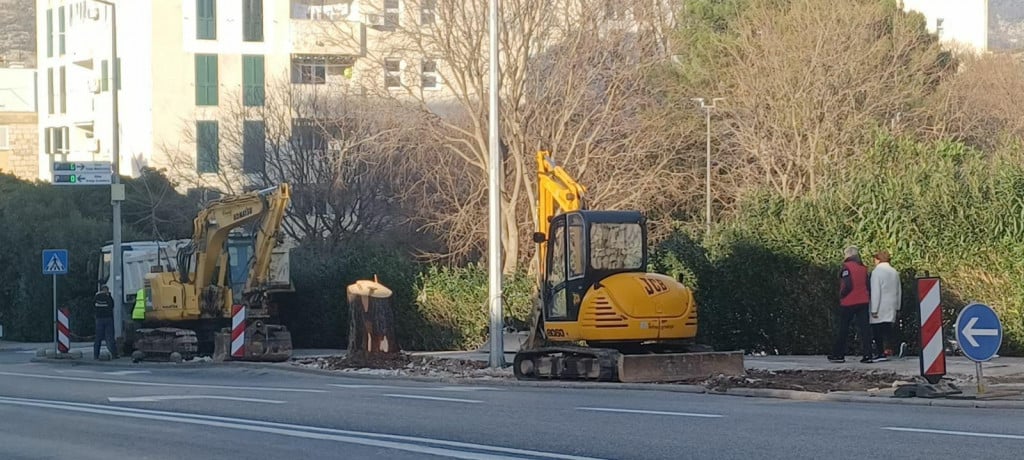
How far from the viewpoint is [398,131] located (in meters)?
37.2

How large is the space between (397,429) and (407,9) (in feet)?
81.1

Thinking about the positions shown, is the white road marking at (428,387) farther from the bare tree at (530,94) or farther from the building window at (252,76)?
the building window at (252,76)

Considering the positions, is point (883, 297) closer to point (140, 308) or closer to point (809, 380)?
point (809, 380)

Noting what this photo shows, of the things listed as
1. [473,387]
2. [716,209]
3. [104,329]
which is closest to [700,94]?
[716,209]

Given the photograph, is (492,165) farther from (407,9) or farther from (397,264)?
(407,9)

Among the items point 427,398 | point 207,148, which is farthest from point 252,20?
point 427,398

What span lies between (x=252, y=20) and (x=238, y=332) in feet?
106

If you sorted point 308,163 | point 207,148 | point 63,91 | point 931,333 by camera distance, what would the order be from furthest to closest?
point 63,91 → point 207,148 → point 308,163 → point 931,333

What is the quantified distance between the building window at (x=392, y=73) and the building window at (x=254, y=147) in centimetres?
1268

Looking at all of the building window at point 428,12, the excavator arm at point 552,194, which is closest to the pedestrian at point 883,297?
the excavator arm at point 552,194

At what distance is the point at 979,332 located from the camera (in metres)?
15.5

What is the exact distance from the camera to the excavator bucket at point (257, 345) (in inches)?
1164

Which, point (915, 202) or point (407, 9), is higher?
point (407, 9)

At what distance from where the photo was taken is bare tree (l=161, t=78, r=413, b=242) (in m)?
44.8
